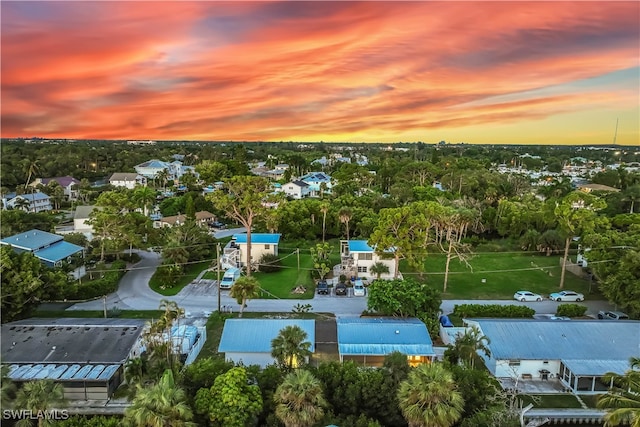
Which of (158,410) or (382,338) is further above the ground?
(158,410)

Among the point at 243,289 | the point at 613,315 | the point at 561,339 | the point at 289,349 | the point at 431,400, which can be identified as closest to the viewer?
the point at 431,400

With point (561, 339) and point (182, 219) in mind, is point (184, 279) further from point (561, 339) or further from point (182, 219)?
point (561, 339)

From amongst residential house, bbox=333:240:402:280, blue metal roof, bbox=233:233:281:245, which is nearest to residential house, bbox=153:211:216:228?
blue metal roof, bbox=233:233:281:245

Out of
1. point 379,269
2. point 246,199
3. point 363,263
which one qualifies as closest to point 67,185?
point 246,199

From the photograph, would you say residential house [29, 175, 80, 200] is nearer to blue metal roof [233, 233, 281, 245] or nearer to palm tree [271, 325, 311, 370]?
blue metal roof [233, 233, 281, 245]

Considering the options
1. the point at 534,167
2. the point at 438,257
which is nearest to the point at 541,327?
the point at 438,257

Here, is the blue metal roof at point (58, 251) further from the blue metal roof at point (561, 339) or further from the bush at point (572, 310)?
the bush at point (572, 310)
